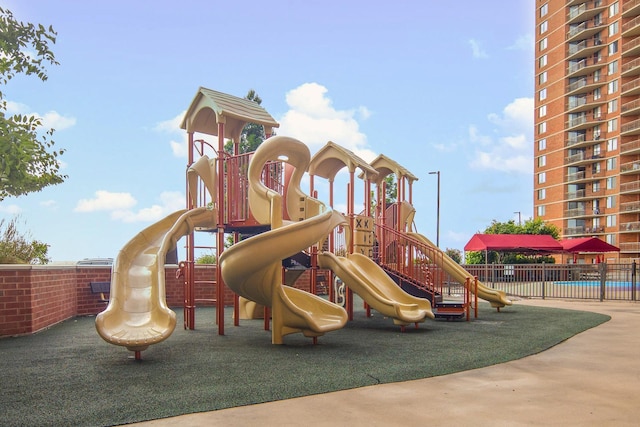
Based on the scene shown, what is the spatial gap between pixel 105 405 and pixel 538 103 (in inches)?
2581

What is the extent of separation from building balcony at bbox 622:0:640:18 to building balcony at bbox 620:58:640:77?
4518 millimetres

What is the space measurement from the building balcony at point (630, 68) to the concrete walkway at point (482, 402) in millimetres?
51838

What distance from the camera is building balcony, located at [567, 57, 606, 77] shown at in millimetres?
55031

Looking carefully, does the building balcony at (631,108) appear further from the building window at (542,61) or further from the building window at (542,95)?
the building window at (542,61)

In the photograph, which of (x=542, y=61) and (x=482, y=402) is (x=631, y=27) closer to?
(x=542, y=61)

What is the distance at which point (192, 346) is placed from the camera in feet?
29.0

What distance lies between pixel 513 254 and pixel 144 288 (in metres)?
36.8

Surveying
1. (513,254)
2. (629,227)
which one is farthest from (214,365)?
(629,227)

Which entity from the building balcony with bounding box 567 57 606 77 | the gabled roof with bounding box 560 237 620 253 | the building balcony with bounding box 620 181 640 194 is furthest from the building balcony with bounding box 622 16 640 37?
the gabled roof with bounding box 560 237 620 253

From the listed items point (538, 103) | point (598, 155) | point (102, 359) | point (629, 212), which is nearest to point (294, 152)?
point (102, 359)

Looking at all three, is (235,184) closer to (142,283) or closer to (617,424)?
(142,283)

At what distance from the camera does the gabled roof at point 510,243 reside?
106ft

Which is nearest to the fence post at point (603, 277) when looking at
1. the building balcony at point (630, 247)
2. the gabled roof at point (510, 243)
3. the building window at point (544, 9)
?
the gabled roof at point (510, 243)

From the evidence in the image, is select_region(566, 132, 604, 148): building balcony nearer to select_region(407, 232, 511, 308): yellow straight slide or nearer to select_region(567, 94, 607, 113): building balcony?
select_region(567, 94, 607, 113): building balcony
